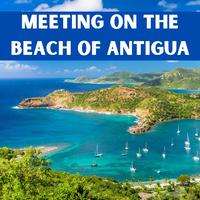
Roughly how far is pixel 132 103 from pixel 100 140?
4290cm

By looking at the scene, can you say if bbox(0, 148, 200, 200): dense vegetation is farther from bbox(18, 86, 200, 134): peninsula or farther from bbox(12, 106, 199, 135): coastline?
bbox(18, 86, 200, 134): peninsula

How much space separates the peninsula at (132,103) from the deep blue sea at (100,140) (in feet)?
16.3

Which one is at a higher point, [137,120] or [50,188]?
[137,120]

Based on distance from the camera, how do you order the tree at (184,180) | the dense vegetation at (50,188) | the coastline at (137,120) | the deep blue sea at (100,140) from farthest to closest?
the coastline at (137,120), the deep blue sea at (100,140), the tree at (184,180), the dense vegetation at (50,188)

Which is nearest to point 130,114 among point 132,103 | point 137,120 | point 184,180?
point 132,103

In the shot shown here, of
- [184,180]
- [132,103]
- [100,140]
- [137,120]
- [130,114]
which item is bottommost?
[184,180]

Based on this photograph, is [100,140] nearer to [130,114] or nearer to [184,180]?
[130,114]

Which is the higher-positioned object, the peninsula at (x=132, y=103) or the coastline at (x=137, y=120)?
the peninsula at (x=132, y=103)

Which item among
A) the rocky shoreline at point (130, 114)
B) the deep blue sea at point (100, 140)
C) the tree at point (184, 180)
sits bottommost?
the tree at point (184, 180)

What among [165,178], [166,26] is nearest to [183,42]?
[166,26]

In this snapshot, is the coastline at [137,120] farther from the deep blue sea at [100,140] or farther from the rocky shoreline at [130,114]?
the deep blue sea at [100,140]

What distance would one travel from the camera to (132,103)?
12850 centimetres

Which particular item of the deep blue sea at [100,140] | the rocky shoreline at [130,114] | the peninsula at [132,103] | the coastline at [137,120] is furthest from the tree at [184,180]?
the peninsula at [132,103]

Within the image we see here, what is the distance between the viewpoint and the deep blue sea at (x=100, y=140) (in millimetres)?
64438
